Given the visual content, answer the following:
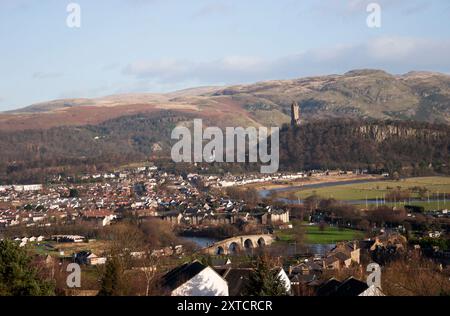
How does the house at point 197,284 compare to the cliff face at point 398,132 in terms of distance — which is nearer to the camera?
the house at point 197,284

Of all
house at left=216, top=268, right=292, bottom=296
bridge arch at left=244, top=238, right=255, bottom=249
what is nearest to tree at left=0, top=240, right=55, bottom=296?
house at left=216, top=268, right=292, bottom=296

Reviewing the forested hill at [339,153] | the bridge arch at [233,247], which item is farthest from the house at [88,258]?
the forested hill at [339,153]

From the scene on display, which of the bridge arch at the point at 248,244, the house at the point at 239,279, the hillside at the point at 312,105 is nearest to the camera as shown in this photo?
the house at the point at 239,279

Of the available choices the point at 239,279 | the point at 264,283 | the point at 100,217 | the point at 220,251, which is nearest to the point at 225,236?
the point at 220,251

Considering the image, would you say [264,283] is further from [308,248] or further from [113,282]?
[308,248]

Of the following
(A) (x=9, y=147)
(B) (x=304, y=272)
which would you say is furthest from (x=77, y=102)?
(B) (x=304, y=272)

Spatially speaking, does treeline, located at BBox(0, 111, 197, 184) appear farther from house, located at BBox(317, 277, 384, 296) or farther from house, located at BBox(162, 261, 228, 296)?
house, located at BBox(162, 261, 228, 296)

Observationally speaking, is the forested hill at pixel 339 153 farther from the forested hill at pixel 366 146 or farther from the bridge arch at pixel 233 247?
the bridge arch at pixel 233 247
